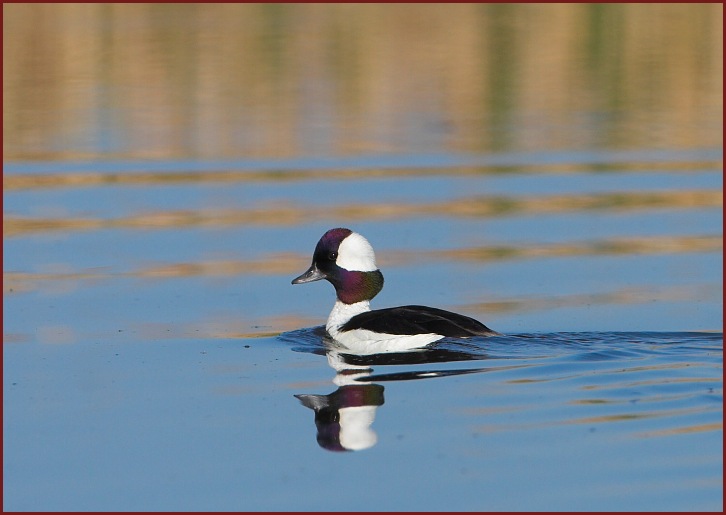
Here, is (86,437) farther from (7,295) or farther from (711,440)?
(7,295)

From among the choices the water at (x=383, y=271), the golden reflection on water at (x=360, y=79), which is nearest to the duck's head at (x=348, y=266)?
the water at (x=383, y=271)

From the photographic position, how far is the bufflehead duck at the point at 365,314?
9.70 m

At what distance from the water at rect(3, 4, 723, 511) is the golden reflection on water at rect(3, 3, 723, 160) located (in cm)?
11

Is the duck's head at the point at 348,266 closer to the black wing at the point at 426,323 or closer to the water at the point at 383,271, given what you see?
the water at the point at 383,271

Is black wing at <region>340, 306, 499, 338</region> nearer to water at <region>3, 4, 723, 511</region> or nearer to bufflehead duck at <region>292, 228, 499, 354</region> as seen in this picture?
bufflehead duck at <region>292, 228, 499, 354</region>

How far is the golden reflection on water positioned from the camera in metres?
19.0

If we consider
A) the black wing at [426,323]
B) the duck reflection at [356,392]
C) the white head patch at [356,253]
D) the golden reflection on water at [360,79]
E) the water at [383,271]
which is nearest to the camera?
the water at [383,271]

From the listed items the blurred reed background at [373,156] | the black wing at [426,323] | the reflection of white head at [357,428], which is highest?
the blurred reed background at [373,156]

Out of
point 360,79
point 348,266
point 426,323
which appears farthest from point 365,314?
point 360,79

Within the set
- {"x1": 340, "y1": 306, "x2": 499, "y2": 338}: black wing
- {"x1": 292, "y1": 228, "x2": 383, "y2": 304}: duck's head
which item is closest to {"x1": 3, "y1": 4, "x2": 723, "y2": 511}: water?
{"x1": 340, "y1": 306, "x2": 499, "y2": 338}: black wing

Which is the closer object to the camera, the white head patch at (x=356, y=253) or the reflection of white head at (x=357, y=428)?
the reflection of white head at (x=357, y=428)

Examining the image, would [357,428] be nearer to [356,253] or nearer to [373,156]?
[356,253]

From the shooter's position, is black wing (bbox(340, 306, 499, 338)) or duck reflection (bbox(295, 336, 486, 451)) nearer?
duck reflection (bbox(295, 336, 486, 451))

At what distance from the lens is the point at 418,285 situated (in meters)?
11.9
